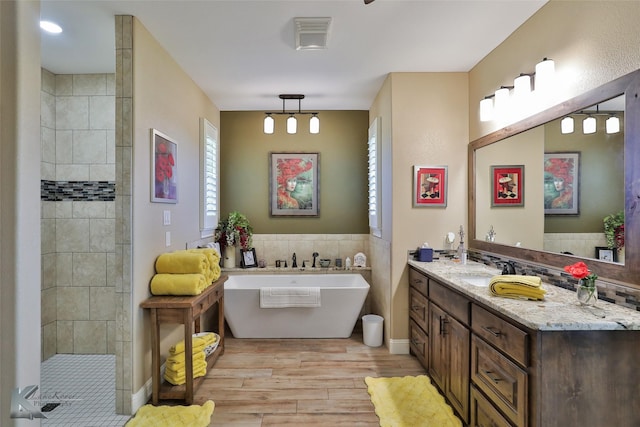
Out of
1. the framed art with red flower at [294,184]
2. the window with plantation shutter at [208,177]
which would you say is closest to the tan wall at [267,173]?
the framed art with red flower at [294,184]

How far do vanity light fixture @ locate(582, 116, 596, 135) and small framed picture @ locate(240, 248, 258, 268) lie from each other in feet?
11.8

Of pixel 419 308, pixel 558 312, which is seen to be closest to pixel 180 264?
pixel 419 308

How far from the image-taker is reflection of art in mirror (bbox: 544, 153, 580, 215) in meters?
2.00

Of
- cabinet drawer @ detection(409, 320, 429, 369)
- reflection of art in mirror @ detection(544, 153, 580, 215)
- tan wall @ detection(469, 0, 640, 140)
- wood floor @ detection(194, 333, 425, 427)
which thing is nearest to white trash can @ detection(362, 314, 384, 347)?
wood floor @ detection(194, 333, 425, 427)

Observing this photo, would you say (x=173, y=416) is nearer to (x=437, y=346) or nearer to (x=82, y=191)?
(x=437, y=346)

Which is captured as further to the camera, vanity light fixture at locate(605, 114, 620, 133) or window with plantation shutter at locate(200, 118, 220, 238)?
window with plantation shutter at locate(200, 118, 220, 238)

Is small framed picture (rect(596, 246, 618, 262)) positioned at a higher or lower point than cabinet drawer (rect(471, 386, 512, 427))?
higher

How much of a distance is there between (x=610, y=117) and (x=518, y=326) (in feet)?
3.97

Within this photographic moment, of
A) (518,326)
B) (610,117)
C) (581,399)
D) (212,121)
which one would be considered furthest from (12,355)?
(212,121)

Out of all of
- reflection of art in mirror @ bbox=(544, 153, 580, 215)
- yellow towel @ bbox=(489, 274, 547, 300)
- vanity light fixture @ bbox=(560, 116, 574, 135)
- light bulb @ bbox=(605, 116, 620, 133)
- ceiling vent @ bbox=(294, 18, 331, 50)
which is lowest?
yellow towel @ bbox=(489, 274, 547, 300)

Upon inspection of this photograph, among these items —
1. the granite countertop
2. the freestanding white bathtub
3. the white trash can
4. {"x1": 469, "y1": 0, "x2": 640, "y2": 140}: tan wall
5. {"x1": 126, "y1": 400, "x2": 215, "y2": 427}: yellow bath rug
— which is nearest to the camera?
the granite countertop

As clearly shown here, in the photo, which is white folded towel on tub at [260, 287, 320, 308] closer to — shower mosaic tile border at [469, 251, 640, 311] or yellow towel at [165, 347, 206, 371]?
yellow towel at [165, 347, 206, 371]

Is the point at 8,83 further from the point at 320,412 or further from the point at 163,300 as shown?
the point at 320,412

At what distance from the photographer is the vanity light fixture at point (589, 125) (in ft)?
6.10
